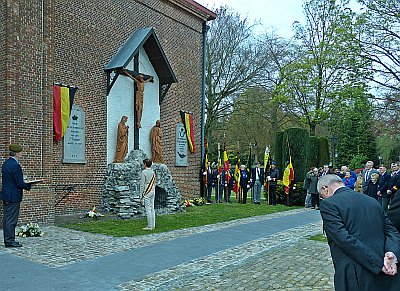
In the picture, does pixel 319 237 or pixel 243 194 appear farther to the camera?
pixel 243 194

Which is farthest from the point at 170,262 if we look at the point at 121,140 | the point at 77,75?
the point at 77,75

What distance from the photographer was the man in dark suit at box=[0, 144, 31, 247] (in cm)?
894

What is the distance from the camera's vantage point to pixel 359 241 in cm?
362

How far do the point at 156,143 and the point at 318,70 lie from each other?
15.8 metres

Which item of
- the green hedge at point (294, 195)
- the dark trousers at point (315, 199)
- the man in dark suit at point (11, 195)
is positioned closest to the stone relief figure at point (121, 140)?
the man in dark suit at point (11, 195)

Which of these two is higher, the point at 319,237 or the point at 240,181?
the point at 240,181

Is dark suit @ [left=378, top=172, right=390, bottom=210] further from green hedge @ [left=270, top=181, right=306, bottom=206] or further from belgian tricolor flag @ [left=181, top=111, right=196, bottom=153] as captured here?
belgian tricolor flag @ [left=181, top=111, right=196, bottom=153]

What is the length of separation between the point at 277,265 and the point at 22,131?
7191mm

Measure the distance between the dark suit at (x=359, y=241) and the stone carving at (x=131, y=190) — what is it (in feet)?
34.9

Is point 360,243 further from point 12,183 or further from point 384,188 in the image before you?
point 384,188

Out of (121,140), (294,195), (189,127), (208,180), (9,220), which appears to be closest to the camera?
(9,220)

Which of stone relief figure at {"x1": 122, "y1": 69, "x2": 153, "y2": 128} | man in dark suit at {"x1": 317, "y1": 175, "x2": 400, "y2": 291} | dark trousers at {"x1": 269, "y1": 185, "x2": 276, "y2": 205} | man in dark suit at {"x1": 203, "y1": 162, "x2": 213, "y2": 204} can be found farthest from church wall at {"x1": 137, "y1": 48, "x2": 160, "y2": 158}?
man in dark suit at {"x1": 317, "y1": 175, "x2": 400, "y2": 291}

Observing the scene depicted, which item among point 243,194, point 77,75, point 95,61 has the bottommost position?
point 243,194

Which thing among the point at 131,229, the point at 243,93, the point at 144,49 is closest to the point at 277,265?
the point at 131,229
